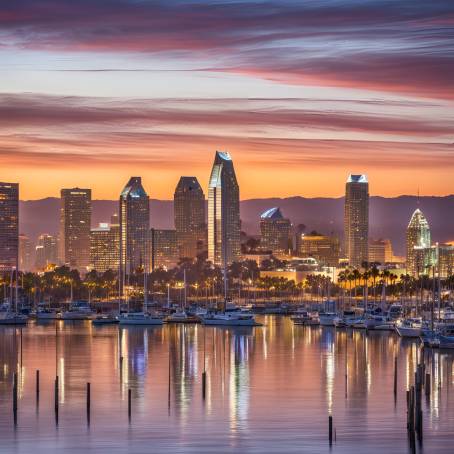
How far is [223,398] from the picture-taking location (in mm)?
79562

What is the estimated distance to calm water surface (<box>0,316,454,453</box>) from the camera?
64312 millimetres

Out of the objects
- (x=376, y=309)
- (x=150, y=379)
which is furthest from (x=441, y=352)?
(x=376, y=309)

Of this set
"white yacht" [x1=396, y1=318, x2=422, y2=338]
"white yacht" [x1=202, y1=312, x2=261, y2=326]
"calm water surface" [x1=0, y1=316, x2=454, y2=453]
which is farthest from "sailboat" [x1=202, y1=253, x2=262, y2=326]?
"calm water surface" [x1=0, y1=316, x2=454, y2=453]

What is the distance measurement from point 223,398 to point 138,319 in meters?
95.3

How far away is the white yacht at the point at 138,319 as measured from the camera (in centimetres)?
17375

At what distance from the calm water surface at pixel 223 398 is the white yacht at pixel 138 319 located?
39211mm

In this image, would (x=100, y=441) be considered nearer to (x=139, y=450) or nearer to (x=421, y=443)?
(x=139, y=450)

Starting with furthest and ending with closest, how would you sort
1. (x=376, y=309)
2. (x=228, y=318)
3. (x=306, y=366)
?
(x=376, y=309) → (x=228, y=318) → (x=306, y=366)

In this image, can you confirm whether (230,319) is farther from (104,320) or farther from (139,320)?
(104,320)

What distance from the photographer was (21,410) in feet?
243

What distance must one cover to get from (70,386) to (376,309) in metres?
104

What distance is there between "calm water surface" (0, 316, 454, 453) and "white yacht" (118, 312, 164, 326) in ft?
129

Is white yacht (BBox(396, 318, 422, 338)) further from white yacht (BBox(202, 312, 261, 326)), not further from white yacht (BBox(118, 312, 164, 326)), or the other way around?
white yacht (BBox(118, 312, 164, 326))

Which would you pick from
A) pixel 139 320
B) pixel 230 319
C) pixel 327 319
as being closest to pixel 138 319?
pixel 139 320
